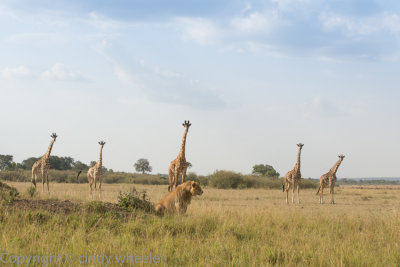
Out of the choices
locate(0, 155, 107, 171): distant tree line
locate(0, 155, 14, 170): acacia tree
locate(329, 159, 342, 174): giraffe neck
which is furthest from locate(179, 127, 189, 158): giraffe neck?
locate(0, 155, 14, 170): acacia tree

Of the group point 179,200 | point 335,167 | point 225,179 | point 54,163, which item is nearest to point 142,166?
point 54,163

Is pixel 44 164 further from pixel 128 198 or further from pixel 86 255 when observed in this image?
pixel 86 255

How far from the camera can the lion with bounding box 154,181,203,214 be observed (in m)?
9.82

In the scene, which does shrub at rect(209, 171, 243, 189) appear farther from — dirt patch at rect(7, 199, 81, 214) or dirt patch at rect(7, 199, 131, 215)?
dirt patch at rect(7, 199, 81, 214)

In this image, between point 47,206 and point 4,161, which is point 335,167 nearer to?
point 47,206

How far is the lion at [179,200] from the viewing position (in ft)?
32.2

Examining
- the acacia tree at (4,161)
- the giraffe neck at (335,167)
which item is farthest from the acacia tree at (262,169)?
the giraffe neck at (335,167)

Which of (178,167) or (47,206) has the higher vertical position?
(178,167)

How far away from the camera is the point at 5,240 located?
6176mm

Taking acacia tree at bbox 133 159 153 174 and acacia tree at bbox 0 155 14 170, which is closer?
acacia tree at bbox 0 155 14 170

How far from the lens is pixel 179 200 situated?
9.91m

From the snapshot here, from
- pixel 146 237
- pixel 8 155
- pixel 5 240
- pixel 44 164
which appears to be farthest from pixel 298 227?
pixel 8 155

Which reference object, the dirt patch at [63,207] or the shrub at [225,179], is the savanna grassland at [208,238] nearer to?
the dirt patch at [63,207]

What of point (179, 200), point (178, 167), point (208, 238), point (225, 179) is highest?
point (178, 167)
